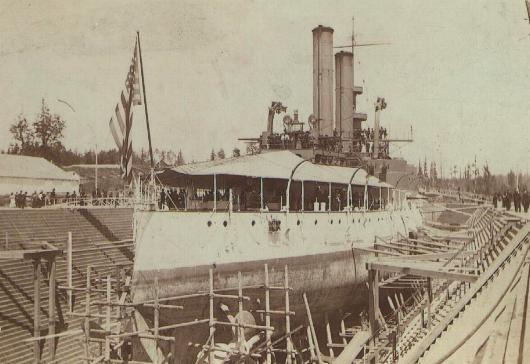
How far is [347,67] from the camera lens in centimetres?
2806

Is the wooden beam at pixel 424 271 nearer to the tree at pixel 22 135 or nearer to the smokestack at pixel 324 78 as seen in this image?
the smokestack at pixel 324 78

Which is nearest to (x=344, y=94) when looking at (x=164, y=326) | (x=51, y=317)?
(x=164, y=326)

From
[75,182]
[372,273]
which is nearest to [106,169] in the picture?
[75,182]

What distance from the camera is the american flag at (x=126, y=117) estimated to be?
11.4 metres

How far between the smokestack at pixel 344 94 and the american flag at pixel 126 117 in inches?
665

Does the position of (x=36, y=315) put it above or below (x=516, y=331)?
below

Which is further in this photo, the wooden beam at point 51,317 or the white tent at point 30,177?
the white tent at point 30,177

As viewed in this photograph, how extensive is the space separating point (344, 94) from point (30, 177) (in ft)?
69.7

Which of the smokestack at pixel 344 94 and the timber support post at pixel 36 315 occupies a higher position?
the smokestack at pixel 344 94

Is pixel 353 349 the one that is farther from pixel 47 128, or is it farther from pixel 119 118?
pixel 47 128

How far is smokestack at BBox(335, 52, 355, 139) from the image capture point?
27234 millimetres

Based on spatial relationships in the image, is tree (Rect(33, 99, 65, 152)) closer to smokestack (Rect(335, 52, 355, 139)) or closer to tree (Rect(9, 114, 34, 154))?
tree (Rect(9, 114, 34, 154))

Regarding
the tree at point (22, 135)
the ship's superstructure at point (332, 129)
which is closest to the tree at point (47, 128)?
the tree at point (22, 135)

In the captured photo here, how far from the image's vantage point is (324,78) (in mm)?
23766
